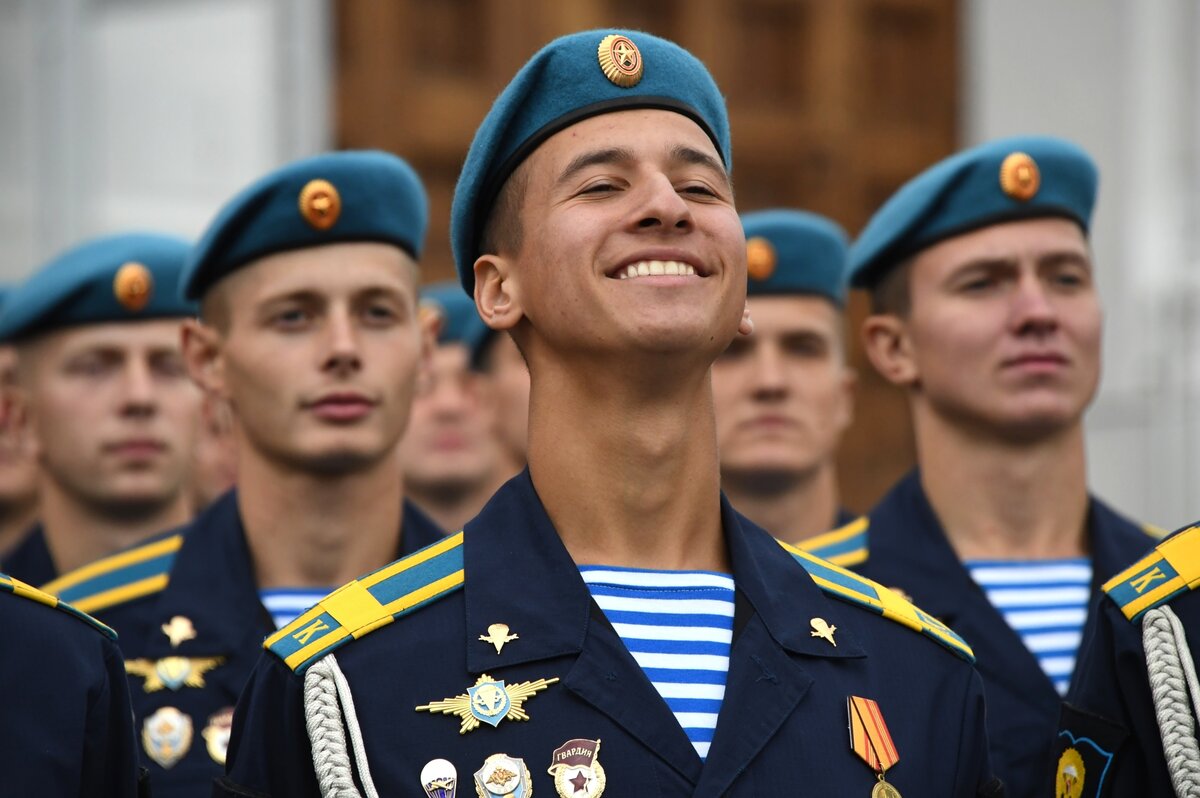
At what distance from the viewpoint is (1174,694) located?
3607 mm

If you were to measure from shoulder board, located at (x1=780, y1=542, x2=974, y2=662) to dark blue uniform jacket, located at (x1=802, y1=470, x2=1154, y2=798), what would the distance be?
84 centimetres

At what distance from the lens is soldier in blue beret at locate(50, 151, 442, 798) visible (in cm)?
514

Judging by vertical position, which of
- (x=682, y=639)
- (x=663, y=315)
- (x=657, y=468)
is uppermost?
(x=663, y=315)

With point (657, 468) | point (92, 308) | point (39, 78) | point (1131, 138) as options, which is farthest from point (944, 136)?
point (657, 468)

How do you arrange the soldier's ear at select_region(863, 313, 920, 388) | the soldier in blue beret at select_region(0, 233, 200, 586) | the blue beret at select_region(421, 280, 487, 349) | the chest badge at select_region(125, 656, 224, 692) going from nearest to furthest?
1. the chest badge at select_region(125, 656, 224, 692)
2. the soldier's ear at select_region(863, 313, 920, 388)
3. the soldier in blue beret at select_region(0, 233, 200, 586)
4. the blue beret at select_region(421, 280, 487, 349)

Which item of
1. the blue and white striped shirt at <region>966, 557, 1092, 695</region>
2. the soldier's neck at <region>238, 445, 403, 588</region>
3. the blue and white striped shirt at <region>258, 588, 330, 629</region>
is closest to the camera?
the blue and white striped shirt at <region>966, 557, 1092, 695</region>

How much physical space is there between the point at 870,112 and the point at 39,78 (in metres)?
5.32

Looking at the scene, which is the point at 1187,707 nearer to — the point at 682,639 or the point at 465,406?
the point at 682,639

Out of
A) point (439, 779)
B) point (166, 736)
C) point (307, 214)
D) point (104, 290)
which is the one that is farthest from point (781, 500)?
point (439, 779)

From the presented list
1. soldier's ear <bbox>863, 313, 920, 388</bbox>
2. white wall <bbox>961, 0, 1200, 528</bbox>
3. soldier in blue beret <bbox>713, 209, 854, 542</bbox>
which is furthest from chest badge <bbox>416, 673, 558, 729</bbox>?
white wall <bbox>961, 0, 1200, 528</bbox>

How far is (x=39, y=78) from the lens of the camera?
10.4 m

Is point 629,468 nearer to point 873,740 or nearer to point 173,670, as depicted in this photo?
point 873,740

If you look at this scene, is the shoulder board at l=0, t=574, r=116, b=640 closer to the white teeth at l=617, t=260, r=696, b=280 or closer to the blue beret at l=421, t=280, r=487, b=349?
the white teeth at l=617, t=260, r=696, b=280

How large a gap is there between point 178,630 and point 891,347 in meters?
1.94
